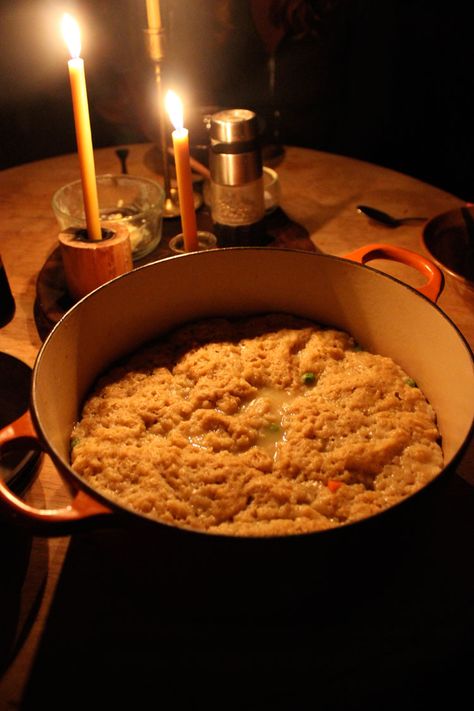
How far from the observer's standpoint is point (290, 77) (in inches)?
163

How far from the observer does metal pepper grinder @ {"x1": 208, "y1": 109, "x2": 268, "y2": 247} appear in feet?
5.81

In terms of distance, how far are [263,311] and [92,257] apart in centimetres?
46

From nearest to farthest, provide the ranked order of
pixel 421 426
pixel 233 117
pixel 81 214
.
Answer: pixel 421 426 → pixel 233 117 → pixel 81 214

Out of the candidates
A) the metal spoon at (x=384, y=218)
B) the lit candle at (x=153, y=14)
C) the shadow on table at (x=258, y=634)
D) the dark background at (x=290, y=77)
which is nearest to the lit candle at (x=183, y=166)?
the lit candle at (x=153, y=14)

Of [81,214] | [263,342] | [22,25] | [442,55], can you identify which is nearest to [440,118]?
[442,55]

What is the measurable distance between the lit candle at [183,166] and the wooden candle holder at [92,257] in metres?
0.17

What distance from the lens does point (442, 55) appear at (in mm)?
3986

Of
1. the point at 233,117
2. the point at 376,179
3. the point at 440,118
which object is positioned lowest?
the point at 440,118

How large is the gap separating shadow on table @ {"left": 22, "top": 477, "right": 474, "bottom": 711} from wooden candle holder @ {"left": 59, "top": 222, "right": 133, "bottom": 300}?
2.73 ft

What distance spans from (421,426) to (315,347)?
0.33m

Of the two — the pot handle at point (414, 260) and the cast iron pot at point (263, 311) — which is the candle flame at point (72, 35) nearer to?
the cast iron pot at point (263, 311)

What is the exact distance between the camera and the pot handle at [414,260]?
51.8 inches

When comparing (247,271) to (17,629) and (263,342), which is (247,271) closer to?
(263,342)

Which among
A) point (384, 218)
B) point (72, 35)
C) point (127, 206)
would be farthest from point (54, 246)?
point (384, 218)
